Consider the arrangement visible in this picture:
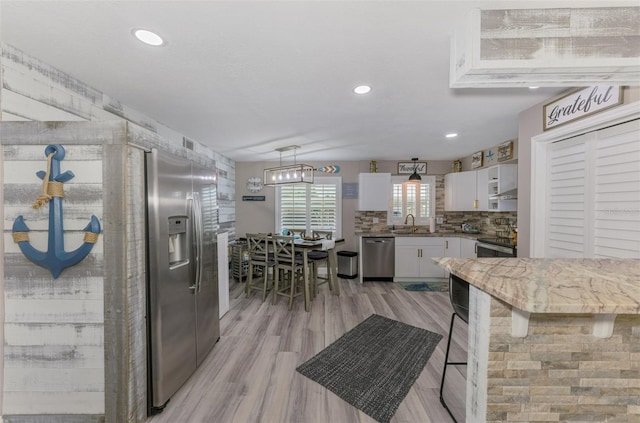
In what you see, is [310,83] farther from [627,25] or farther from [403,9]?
[627,25]

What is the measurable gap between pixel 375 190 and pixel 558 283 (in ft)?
13.0

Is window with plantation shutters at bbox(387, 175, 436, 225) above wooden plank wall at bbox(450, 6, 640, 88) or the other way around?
the other way around

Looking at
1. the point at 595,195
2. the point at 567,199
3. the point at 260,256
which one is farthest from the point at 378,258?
the point at 595,195

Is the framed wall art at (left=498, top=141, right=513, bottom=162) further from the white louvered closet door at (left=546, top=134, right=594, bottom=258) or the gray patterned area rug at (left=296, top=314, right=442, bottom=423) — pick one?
the gray patterned area rug at (left=296, top=314, right=442, bottom=423)

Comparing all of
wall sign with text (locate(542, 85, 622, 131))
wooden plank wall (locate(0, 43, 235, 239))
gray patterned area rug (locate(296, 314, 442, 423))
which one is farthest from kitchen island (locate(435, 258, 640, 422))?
wooden plank wall (locate(0, 43, 235, 239))

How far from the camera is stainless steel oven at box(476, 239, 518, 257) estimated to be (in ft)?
10.5

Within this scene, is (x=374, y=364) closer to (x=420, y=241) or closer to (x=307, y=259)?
(x=307, y=259)

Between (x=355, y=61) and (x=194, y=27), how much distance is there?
39.6 inches

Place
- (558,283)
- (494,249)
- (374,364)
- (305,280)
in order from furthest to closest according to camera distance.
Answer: (494,249) < (305,280) < (374,364) < (558,283)

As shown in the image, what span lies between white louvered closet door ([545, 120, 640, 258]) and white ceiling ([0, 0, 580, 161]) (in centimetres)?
59

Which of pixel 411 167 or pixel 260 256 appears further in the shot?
pixel 411 167

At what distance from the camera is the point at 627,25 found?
3.88 feet

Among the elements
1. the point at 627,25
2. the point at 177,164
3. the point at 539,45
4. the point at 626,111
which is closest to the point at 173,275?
the point at 177,164

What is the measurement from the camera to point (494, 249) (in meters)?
3.50
